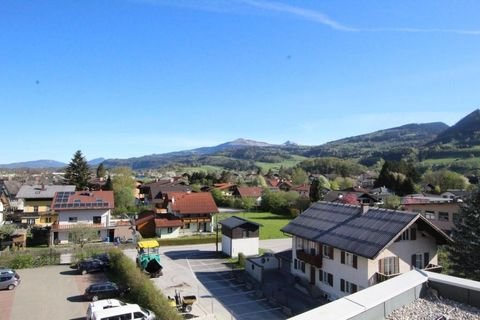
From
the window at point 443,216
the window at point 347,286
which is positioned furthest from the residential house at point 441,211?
the window at point 347,286

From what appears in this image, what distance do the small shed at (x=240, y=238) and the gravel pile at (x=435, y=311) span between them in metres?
36.8

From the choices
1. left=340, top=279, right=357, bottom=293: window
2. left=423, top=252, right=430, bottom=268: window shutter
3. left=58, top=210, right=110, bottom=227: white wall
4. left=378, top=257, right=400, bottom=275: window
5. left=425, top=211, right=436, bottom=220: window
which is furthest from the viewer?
left=58, top=210, right=110, bottom=227: white wall

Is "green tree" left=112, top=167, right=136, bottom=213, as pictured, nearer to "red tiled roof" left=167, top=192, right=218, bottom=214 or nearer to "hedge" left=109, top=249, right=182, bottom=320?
"red tiled roof" left=167, top=192, right=218, bottom=214

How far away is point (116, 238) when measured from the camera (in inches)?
2195

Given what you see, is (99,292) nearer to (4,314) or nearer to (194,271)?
(4,314)

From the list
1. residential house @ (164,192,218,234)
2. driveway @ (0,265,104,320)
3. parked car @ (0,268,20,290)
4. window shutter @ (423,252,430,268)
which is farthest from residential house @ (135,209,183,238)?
window shutter @ (423,252,430,268)

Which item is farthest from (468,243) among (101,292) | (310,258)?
(101,292)

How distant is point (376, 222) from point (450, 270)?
340 inches

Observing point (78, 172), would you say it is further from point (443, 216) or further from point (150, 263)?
point (443, 216)

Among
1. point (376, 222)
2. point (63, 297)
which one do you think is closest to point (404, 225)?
point (376, 222)

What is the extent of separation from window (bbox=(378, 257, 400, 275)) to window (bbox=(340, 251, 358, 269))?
172 cm

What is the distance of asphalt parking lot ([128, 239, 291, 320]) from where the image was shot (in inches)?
1161

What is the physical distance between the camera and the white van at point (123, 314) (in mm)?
24188

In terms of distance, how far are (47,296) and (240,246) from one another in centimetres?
2158
